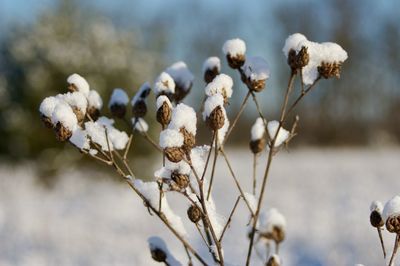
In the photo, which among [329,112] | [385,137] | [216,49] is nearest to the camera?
[385,137]

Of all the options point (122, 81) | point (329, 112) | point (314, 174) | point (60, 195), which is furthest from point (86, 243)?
point (329, 112)

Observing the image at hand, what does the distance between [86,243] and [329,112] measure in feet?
96.6

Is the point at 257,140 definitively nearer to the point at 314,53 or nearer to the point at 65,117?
the point at 314,53

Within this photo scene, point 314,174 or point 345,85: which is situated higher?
point 345,85

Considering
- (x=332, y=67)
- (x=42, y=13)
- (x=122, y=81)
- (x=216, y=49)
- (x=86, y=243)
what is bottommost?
(x=332, y=67)

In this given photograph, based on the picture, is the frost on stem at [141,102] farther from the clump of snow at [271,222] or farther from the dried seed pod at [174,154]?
the clump of snow at [271,222]

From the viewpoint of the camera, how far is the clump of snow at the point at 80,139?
1.57 meters

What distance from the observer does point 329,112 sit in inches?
1297

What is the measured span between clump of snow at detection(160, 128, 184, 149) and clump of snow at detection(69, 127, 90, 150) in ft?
1.03

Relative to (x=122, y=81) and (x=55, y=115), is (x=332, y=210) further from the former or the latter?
(x=55, y=115)

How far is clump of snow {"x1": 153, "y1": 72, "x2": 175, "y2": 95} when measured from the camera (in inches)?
66.4

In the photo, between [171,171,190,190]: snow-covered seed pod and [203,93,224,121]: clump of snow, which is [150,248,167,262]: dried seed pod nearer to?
[171,171,190,190]: snow-covered seed pod

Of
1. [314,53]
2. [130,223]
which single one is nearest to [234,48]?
[314,53]

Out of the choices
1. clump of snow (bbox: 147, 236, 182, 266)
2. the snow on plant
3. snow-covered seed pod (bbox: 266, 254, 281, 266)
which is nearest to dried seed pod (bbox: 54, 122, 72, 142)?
the snow on plant
